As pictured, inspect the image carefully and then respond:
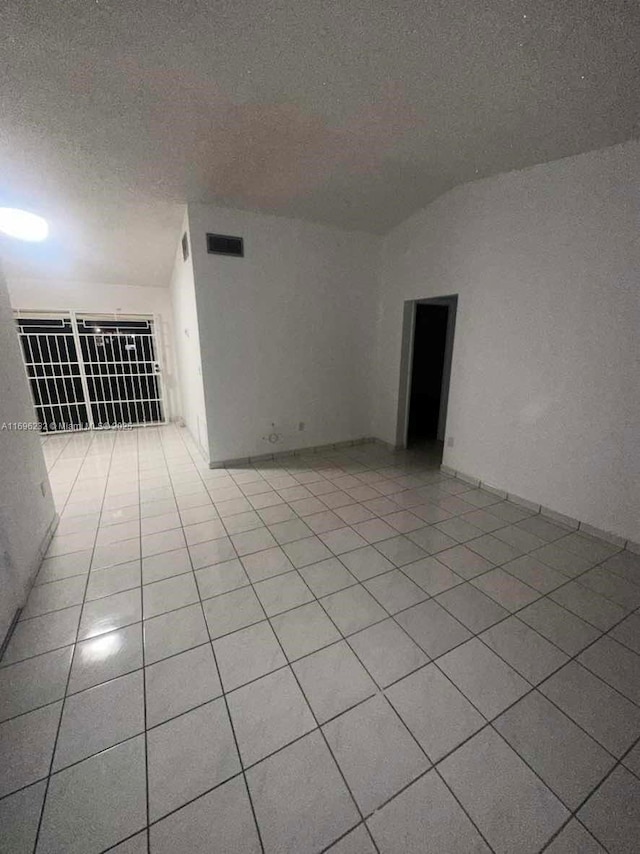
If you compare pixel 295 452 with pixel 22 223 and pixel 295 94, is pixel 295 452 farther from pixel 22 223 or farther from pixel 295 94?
pixel 22 223

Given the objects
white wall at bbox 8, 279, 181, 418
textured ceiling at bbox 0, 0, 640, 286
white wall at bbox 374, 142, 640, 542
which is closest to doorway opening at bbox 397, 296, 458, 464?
white wall at bbox 374, 142, 640, 542

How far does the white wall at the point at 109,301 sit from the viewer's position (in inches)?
217

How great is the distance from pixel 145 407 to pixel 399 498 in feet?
18.6

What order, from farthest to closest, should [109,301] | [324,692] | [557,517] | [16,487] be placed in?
[109,301], [557,517], [16,487], [324,692]

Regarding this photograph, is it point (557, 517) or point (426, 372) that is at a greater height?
point (426, 372)

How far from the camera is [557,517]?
9.55 ft

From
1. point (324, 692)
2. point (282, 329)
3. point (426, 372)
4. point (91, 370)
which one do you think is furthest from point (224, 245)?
point (91, 370)

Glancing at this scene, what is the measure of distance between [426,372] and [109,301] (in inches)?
230

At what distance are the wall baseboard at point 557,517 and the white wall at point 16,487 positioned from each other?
3899 millimetres

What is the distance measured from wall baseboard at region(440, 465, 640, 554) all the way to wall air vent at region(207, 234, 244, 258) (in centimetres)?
360

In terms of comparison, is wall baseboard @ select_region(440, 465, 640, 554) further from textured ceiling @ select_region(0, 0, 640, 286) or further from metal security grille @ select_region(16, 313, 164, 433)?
metal security grille @ select_region(16, 313, 164, 433)

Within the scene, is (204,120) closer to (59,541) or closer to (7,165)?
(7,165)

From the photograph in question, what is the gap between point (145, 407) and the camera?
266 inches

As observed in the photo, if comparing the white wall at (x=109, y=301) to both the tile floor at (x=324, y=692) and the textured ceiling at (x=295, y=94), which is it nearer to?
the textured ceiling at (x=295, y=94)
